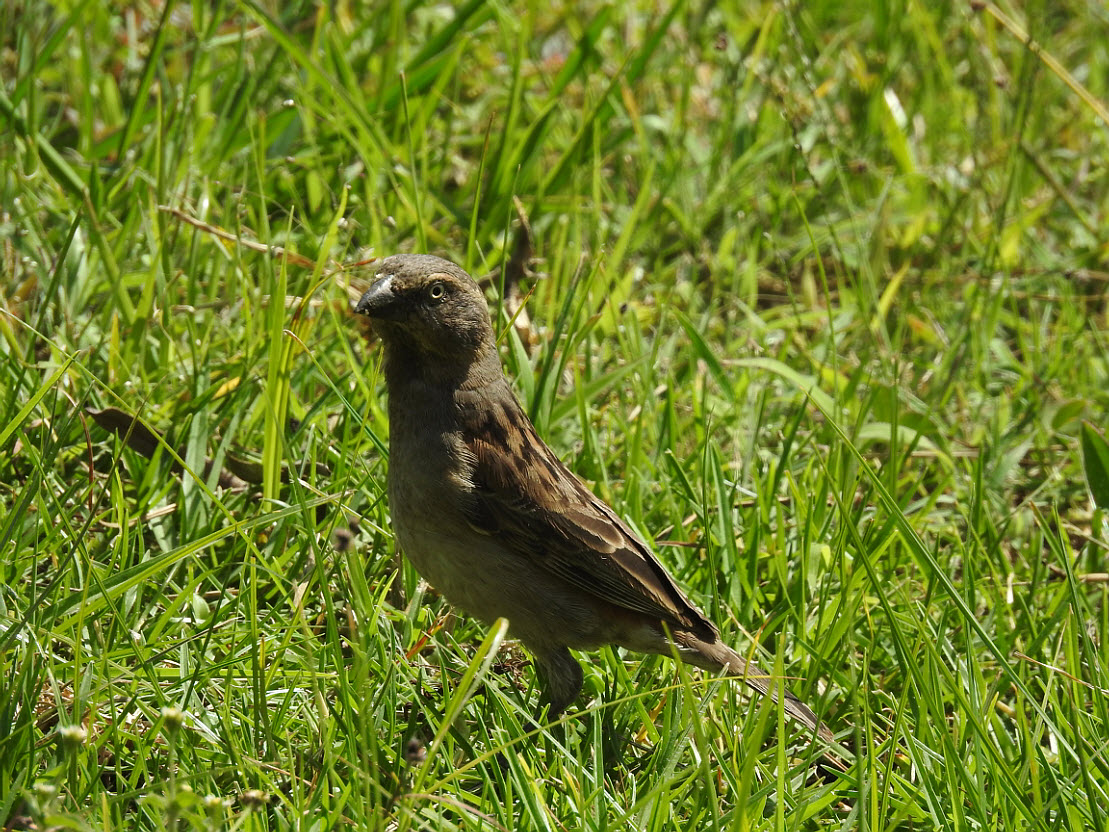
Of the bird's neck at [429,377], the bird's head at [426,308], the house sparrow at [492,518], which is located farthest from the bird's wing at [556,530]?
the bird's head at [426,308]

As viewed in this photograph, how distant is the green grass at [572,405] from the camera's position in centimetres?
344

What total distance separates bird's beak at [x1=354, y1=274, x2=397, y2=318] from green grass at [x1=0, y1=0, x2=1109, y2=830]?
23cm

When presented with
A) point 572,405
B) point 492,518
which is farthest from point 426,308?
point 572,405

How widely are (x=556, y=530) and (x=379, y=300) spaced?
919 millimetres

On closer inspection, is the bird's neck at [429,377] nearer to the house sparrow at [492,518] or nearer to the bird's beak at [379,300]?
the house sparrow at [492,518]

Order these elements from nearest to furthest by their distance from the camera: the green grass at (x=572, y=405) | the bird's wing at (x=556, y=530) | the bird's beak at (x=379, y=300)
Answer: the green grass at (x=572, y=405)
the bird's beak at (x=379, y=300)
the bird's wing at (x=556, y=530)

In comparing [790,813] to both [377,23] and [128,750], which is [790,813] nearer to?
[128,750]

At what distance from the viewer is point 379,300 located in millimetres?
3955

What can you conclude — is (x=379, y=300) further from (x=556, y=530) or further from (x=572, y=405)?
(x=572, y=405)

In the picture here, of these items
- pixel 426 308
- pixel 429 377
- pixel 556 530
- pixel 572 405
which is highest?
pixel 426 308

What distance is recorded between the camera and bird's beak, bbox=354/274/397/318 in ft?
12.9

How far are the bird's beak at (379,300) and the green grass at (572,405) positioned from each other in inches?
9.0

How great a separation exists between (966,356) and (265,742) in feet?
13.4

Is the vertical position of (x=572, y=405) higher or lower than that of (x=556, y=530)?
higher
